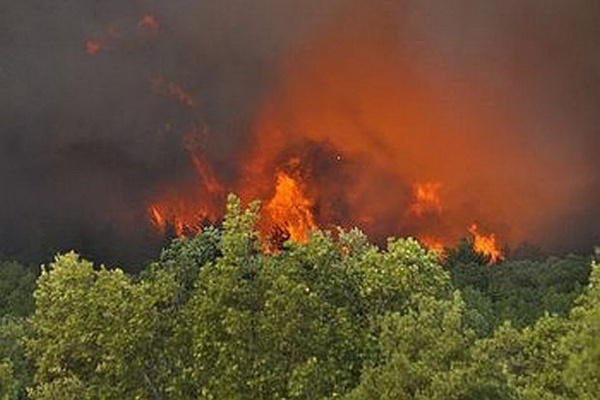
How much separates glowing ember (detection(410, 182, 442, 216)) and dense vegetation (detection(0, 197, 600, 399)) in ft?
462

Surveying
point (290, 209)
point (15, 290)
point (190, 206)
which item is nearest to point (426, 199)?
point (290, 209)

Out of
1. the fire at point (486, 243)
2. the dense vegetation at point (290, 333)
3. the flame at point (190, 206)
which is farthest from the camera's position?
the flame at point (190, 206)

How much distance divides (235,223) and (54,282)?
20.5 feet

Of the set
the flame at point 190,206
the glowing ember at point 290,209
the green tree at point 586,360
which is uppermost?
the flame at point 190,206

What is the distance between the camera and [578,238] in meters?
167

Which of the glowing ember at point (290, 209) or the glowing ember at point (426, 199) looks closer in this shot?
the glowing ember at point (290, 209)

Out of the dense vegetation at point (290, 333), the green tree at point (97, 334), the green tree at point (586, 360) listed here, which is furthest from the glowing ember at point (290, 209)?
the green tree at point (586, 360)

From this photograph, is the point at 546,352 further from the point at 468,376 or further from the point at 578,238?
the point at 578,238

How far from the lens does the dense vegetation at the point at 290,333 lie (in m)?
26.3

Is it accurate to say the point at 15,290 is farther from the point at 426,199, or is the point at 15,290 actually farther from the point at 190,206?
the point at 426,199

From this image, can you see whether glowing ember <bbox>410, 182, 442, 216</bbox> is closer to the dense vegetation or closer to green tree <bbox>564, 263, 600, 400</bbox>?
the dense vegetation

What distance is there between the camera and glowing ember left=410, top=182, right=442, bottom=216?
172000 millimetres

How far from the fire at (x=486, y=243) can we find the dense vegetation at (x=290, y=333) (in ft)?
443

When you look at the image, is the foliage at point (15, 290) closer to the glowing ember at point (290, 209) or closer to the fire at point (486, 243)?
the glowing ember at point (290, 209)
